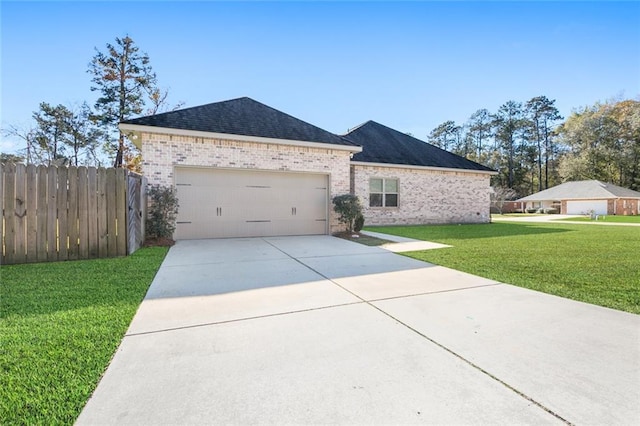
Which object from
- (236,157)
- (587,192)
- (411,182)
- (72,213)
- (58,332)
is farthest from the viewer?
(587,192)

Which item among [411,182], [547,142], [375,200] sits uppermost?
[547,142]

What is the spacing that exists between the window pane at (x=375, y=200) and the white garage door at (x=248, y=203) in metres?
4.15

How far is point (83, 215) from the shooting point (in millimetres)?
5836

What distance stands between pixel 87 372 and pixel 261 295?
6.50 ft

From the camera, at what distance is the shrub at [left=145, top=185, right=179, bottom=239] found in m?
8.13

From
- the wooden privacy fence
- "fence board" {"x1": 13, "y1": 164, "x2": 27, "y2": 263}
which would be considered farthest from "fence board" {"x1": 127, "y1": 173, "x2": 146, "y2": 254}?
"fence board" {"x1": 13, "y1": 164, "x2": 27, "y2": 263}

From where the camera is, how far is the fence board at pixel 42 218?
5504 mm

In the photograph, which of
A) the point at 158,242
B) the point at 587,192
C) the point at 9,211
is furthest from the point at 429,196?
the point at 587,192

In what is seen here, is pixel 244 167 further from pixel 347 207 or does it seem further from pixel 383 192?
pixel 383 192

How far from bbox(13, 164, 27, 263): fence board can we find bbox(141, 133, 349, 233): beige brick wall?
3150 mm

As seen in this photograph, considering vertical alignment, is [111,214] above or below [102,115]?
below

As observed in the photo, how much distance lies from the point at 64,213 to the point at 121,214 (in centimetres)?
91

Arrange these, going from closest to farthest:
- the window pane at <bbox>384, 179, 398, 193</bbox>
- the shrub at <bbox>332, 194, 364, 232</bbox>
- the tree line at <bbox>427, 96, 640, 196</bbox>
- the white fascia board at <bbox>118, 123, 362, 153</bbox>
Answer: the white fascia board at <bbox>118, 123, 362, 153</bbox>, the shrub at <bbox>332, 194, 364, 232</bbox>, the window pane at <bbox>384, 179, 398, 193</bbox>, the tree line at <bbox>427, 96, 640, 196</bbox>

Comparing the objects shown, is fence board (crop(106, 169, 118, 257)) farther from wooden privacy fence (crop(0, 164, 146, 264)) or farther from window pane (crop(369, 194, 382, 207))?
window pane (crop(369, 194, 382, 207))
